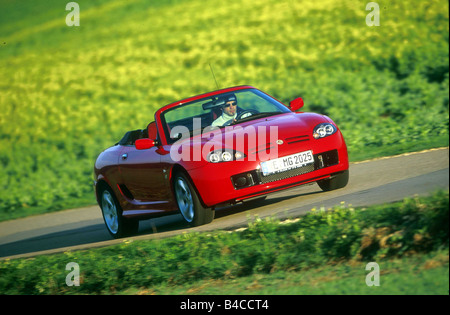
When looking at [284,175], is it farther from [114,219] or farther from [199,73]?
[199,73]

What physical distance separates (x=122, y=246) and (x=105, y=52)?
34.1m

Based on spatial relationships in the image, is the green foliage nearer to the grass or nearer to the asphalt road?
the grass

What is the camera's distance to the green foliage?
592cm

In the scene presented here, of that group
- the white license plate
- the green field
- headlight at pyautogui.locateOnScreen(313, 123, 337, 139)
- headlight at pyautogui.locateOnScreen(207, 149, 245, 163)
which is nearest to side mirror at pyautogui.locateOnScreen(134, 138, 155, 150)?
headlight at pyautogui.locateOnScreen(207, 149, 245, 163)

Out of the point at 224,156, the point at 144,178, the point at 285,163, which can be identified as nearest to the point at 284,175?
the point at 285,163

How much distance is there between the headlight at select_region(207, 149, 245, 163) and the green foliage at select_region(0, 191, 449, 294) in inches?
38.0

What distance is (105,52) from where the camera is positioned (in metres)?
41.4

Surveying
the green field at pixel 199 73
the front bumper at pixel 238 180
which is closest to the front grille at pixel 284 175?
the front bumper at pixel 238 180

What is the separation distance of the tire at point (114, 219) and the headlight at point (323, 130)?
10.4ft

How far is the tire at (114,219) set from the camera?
1051 cm

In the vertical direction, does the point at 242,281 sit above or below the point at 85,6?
below

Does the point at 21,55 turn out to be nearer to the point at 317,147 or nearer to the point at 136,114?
the point at 136,114
